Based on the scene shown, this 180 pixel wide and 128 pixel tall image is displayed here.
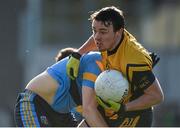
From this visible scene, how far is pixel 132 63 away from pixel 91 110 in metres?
0.54

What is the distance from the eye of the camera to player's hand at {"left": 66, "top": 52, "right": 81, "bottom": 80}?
27.0 ft

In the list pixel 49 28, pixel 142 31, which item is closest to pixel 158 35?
pixel 142 31

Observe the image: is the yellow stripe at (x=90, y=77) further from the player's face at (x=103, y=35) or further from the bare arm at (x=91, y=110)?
the player's face at (x=103, y=35)

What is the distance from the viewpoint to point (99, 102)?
8.05 metres

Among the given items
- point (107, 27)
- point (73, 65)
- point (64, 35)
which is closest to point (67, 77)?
point (73, 65)

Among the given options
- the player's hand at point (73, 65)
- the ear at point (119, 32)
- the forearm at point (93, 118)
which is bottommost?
the forearm at point (93, 118)

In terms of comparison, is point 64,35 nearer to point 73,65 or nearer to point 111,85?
point 73,65

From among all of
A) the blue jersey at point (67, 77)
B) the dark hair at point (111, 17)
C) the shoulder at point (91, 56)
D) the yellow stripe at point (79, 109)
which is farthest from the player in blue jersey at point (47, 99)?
the dark hair at point (111, 17)

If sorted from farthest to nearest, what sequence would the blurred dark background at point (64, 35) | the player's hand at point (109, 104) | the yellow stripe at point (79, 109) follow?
the blurred dark background at point (64, 35) < the yellow stripe at point (79, 109) < the player's hand at point (109, 104)

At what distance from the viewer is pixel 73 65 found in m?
8.25

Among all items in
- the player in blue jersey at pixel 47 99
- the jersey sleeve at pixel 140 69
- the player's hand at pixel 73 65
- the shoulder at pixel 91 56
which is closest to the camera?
the jersey sleeve at pixel 140 69

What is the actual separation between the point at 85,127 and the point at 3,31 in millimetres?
11584

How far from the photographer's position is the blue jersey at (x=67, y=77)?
8008 millimetres

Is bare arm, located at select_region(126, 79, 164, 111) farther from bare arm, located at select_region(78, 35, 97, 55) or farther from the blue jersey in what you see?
bare arm, located at select_region(78, 35, 97, 55)
